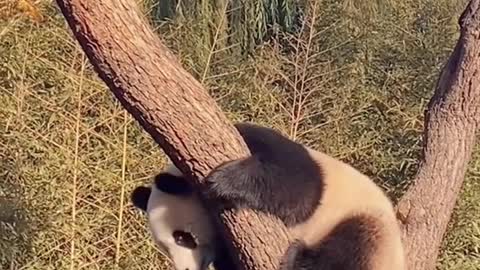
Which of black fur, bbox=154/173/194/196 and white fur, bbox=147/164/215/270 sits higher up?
black fur, bbox=154/173/194/196

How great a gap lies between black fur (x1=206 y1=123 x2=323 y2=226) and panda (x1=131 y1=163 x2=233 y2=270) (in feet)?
0.71

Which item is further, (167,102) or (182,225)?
(182,225)

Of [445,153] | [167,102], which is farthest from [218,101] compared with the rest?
[167,102]

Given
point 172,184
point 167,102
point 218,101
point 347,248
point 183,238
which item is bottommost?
point 218,101

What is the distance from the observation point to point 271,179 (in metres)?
2.16

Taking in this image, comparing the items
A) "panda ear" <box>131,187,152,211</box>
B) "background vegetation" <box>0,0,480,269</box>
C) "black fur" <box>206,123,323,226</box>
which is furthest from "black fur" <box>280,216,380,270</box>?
"background vegetation" <box>0,0,480,269</box>

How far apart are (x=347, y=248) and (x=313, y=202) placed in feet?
0.57

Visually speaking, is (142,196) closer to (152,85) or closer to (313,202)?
(313,202)

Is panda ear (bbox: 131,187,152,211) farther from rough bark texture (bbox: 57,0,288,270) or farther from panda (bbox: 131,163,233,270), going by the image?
rough bark texture (bbox: 57,0,288,270)

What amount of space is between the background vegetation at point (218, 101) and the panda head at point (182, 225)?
130 centimetres

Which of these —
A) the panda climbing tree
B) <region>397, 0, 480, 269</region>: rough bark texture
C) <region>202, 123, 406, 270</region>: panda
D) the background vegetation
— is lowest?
the background vegetation

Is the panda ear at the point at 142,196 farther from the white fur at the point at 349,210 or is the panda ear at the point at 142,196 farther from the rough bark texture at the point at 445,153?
the rough bark texture at the point at 445,153

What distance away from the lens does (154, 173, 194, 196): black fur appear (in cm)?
235

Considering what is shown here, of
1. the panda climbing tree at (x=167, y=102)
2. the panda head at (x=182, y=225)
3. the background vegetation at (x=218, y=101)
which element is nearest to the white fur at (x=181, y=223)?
the panda head at (x=182, y=225)
